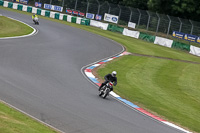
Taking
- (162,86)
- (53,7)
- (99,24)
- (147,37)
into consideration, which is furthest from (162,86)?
(53,7)

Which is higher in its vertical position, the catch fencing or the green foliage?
the green foliage

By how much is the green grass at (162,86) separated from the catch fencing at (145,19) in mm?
17101

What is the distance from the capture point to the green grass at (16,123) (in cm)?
851

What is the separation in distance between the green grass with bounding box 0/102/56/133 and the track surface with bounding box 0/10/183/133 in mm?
673

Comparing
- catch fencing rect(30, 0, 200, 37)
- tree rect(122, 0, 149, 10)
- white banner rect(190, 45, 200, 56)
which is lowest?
white banner rect(190, 45, 200, 56)

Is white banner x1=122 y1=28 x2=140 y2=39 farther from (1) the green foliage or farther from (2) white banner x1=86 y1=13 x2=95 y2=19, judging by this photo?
(1) the green foliage

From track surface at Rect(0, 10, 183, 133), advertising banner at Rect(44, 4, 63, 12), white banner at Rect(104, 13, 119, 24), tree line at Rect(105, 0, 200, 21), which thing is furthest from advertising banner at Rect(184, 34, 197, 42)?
advertising banner at Rect(44, 4, 63, 12)

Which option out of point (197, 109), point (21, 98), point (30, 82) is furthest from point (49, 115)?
point (197, 109)

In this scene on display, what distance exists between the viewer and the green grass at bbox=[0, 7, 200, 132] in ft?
52.8

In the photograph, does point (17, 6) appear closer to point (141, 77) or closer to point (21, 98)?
point (141, 77)

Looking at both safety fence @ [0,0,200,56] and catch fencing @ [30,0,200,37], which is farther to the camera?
catch fencing @ [30,0,200,37]

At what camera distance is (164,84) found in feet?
72.3

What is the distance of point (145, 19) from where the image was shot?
5288 cm

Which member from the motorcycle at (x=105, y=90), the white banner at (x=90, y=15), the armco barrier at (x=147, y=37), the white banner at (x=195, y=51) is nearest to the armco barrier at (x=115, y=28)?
the armco barrier at (x=147, y=37)
